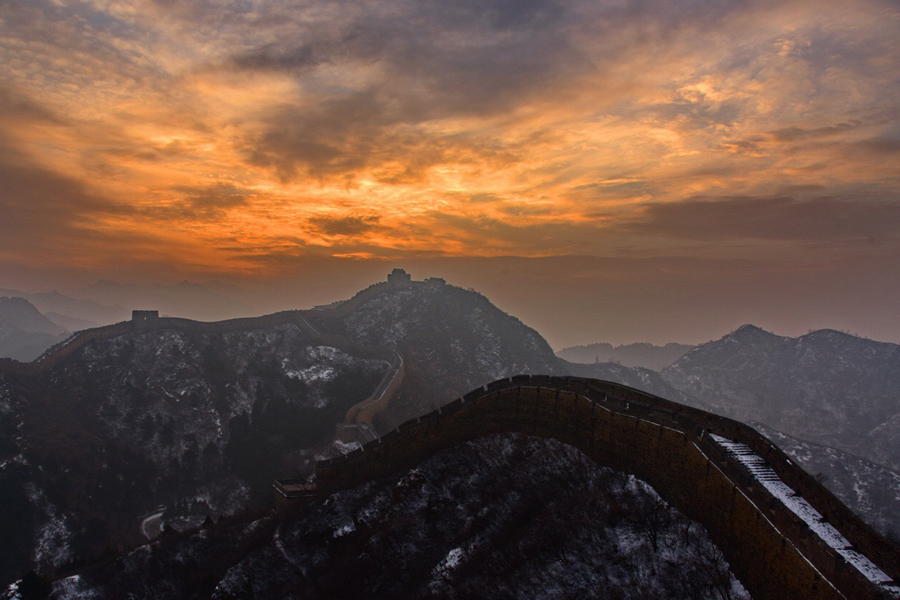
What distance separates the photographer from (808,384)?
143375mm

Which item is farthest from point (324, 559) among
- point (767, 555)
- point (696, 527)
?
point (767, 555)

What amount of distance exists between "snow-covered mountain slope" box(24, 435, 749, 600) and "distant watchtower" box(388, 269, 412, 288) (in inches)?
3849

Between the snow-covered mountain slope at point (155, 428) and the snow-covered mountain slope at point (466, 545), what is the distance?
23.3m

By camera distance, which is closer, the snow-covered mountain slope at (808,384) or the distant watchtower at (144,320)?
the distant watchtower at (144,320)

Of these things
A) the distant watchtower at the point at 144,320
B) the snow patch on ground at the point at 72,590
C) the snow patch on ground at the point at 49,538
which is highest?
the distant watchtower at the point at 144,320

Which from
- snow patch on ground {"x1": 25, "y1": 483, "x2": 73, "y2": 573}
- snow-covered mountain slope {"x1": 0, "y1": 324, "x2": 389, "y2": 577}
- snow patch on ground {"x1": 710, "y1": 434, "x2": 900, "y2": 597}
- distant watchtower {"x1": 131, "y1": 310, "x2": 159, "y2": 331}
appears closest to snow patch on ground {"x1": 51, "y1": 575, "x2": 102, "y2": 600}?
snow patch on ground {"x1": 25, "y1": 483, "x2": 73, "y2": 573}

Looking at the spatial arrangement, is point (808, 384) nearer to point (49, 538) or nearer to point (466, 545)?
point (466, 545)

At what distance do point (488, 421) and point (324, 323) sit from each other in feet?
272

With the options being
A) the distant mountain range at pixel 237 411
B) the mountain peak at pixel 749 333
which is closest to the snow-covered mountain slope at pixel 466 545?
the distant mountain range at pixel 237 411

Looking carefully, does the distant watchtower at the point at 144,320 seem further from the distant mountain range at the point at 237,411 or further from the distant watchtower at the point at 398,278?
the distant watchtower at the point at 398,278

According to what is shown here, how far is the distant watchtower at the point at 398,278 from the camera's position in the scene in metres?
140

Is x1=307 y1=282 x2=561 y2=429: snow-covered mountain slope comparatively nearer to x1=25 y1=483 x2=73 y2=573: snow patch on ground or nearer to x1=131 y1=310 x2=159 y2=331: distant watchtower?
x1=131 y1=310 x2=159 y2=331: distant watchtower

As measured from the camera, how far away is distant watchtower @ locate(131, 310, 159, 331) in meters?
93.6

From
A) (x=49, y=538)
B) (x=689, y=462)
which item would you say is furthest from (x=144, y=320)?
(x=689, y=462)
